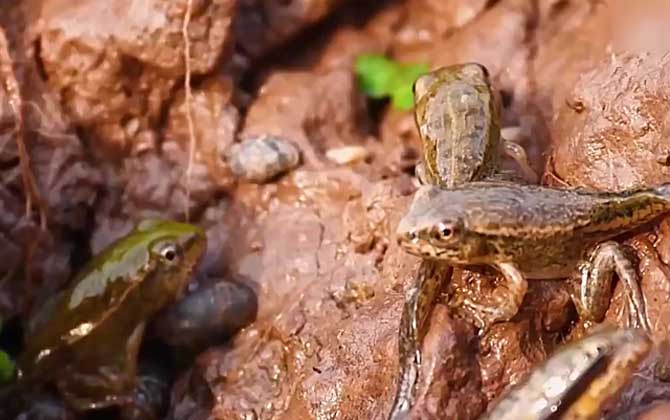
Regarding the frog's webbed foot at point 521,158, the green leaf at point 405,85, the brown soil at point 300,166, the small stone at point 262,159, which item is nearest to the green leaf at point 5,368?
the brown soil at point 300,166

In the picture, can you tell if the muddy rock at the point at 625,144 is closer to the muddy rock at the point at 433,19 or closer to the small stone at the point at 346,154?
the small stone at the point at 346,154

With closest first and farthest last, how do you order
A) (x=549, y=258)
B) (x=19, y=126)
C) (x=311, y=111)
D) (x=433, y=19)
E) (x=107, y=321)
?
(x=549, y=258), (x=107, y=321), (x=19, y=126), (x=311, y=111), (x=433, y=19)

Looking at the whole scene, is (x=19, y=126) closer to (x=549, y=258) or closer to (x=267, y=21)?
(x=267, y=21)

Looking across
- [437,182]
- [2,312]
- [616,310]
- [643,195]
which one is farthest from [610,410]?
[2,312]

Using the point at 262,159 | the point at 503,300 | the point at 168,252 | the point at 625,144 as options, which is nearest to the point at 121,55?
the point at 262,159

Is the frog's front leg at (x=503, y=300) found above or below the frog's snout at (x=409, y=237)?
below
